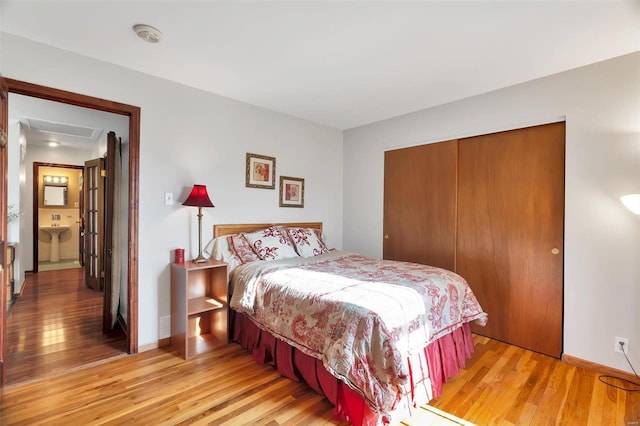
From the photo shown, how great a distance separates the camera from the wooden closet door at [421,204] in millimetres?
3215

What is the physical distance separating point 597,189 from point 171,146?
11.5 ft

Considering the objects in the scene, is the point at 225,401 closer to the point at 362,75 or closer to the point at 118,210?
the point at 118,210

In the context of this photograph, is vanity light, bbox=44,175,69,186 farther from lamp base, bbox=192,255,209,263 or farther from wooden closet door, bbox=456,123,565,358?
wooden closet door, bbox=456,123,565,358

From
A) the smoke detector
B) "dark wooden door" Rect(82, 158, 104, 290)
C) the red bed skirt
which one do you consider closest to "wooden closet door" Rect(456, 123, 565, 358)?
the red bed skirt

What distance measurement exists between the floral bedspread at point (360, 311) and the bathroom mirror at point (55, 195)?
235 inches

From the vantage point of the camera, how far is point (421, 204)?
3.44 metres

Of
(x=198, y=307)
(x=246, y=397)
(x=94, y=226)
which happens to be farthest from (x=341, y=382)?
(x=94, y=226)

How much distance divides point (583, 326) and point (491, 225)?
40.7 inches

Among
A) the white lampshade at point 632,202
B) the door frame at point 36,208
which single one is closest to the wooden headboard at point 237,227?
the white lampshade at point 632,202

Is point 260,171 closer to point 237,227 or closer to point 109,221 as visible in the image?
point 237,227

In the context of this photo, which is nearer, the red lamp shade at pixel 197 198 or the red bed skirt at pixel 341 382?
the red bed skirt at pixel 341 382

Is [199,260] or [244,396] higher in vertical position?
[199,260]

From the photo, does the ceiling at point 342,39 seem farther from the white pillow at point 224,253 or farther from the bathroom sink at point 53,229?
the bathroom sink at point 53,229

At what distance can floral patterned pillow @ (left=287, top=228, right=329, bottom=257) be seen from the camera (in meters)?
3.27
